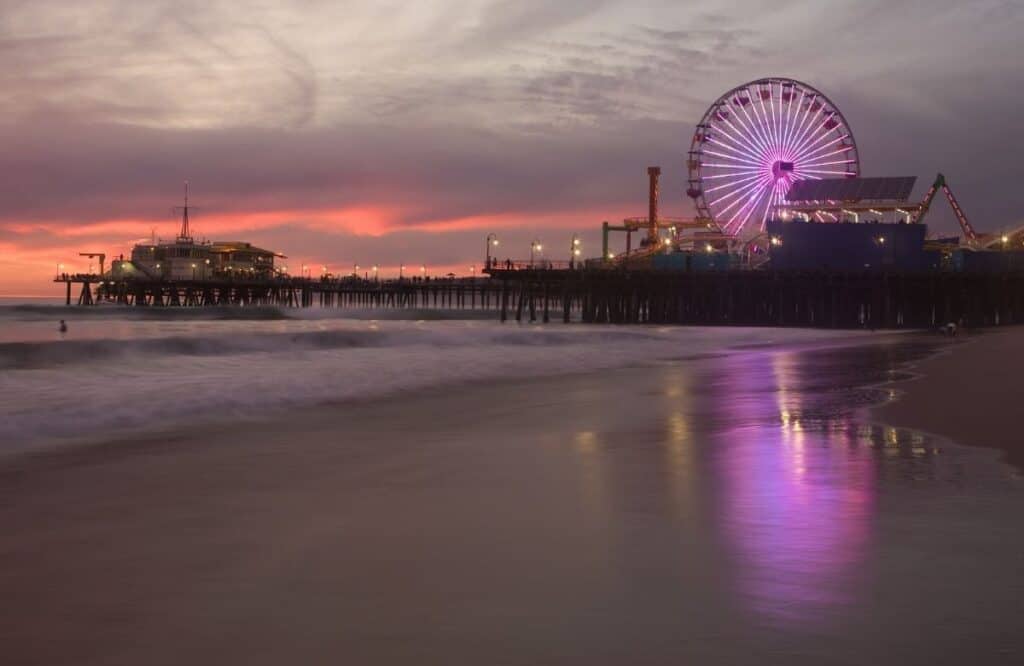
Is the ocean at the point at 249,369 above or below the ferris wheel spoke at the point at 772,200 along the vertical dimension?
below

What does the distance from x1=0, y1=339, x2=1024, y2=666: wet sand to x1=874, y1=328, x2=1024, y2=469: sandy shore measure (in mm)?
865

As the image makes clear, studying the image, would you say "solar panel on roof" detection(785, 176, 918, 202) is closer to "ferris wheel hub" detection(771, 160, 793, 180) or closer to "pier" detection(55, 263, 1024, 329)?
"ferris wheel hub" detection(771, 160, 793, 180)

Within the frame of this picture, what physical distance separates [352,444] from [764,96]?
7153cm

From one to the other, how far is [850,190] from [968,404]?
6683 cm

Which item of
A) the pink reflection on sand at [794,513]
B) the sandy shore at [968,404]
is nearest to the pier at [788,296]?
the sandy shore at [968,404]

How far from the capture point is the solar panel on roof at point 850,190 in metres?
78.0

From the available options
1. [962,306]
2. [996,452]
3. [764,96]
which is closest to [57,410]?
[996,452]

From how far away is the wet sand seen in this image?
5059mm

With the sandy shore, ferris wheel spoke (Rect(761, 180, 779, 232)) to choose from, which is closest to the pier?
ferris wheel spoke (Rect(761, 180, 779, 232))

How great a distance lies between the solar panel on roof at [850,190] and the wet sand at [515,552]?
69632 mm

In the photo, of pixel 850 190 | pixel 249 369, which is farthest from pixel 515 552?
pixel 850 190

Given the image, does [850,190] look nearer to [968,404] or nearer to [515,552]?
[968,404]

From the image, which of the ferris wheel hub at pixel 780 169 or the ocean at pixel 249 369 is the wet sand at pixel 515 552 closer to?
the ocean at pixel 249 369

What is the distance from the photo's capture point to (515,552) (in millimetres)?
6824
